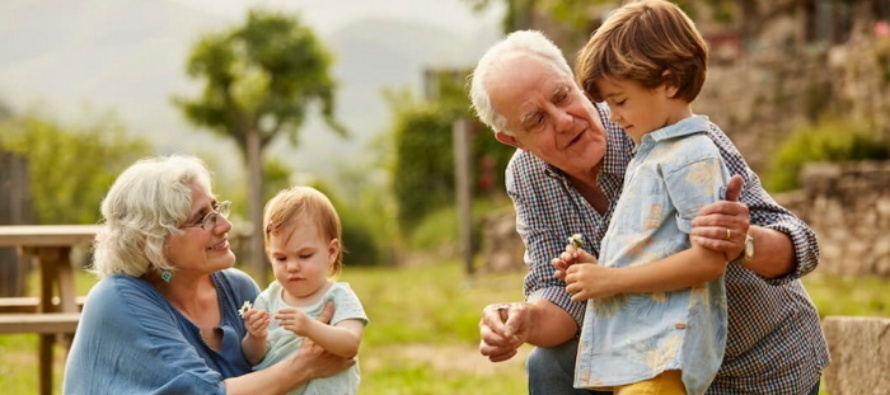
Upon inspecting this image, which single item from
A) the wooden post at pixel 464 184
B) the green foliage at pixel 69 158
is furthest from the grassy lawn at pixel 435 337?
the green foliage at pixel 69 158

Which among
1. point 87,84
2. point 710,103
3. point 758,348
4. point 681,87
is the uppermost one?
point 681,87

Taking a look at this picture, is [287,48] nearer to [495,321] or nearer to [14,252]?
[14,252]

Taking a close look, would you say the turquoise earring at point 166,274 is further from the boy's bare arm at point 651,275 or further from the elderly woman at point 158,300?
the boy's bare arm at point 651,275

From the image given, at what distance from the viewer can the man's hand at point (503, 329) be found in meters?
3.16

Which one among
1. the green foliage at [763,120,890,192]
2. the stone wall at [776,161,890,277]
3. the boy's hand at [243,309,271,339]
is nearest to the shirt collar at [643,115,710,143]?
the boy's hand at [243,309,271,339]

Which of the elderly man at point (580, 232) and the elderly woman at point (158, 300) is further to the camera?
the elderly woman at point (158, 300)

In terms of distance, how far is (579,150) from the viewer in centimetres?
329

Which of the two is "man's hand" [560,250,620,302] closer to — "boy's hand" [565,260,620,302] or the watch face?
"boy's hand" [565,260,620,302]

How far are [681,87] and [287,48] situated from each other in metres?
19.0

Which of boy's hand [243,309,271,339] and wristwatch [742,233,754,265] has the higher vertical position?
wristwatch [742,233,754,265]

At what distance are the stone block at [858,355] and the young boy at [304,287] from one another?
1.76 metres

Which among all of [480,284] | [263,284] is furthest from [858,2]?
[263,284]

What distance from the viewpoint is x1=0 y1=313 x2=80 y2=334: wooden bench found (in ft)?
18.0

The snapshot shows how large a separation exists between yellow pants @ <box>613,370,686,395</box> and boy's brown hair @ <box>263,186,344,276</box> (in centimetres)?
104
